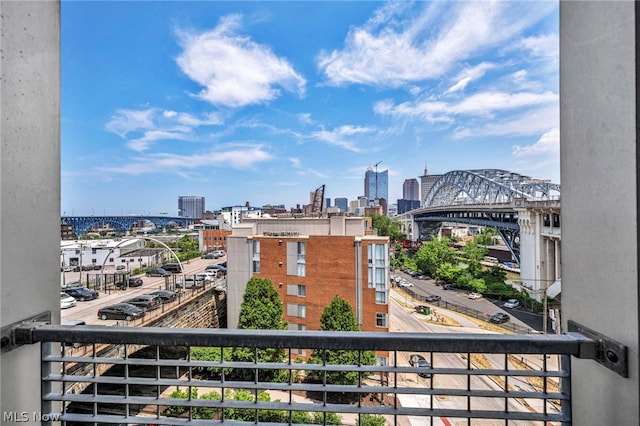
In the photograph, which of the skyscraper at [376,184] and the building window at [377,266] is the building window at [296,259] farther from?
the skyscraper at [376,184]

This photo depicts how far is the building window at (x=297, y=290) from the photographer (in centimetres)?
1020

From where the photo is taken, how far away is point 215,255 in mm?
25875

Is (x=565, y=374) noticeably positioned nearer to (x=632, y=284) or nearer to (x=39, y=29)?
(x=632, y=284)

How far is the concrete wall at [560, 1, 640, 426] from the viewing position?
787 mm

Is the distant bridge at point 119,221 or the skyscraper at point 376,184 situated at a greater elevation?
the skyscraper at point 376,184

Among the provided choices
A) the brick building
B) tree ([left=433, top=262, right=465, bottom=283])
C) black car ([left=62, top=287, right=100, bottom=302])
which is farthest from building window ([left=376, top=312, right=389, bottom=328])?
tree ([left=433, top=262, right=465, bottom=283])

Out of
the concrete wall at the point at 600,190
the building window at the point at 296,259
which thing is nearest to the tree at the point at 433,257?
the building window at the point at 296,259

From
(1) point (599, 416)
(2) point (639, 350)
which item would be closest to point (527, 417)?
(1) point (599, 416)

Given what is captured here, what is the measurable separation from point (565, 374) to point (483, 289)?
64.0ft

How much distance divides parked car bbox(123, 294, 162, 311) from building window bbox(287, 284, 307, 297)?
14.6 ft

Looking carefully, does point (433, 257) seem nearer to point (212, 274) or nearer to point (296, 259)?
point (296, 259)

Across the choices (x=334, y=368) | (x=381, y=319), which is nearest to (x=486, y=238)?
(x=381, y=319)

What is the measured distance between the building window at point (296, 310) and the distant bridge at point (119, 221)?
24.9 ft

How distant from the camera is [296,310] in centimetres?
1029
